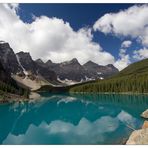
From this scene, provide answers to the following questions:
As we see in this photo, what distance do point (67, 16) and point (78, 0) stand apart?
945cm

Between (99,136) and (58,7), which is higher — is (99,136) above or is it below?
below

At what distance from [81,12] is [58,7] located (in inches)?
133

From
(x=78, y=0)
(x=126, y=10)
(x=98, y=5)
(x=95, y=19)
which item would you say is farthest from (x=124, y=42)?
(x=78, y=0)

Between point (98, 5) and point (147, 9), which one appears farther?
point (147, 9)

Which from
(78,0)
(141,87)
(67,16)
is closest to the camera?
(78,0)

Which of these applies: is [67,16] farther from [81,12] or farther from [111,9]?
[111,9]

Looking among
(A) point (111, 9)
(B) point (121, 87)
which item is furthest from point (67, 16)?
(B) point (121, 87)

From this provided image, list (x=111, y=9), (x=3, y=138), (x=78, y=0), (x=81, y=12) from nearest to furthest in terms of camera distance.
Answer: (x=78, y=0) < (x=111, y=9) < (x=81, y=12) < (x=3, y=138)

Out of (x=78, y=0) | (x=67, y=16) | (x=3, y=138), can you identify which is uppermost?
(x=67, y=16)

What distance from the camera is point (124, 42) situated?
4028 cm

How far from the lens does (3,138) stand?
1518 inches

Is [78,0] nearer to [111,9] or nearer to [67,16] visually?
[111,9]

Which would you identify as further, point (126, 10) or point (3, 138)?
point (3, 138)

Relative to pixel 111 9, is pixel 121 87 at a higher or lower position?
higher
